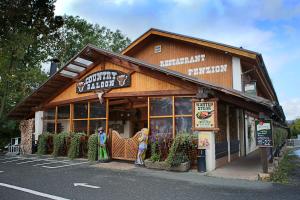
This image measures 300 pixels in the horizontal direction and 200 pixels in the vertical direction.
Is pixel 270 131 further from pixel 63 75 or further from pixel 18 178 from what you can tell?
pixel 63 75

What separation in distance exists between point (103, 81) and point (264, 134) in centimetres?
759

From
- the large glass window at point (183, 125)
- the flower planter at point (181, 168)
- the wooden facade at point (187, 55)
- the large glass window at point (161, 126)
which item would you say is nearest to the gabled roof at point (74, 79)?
the large glass window at point (183, 125)

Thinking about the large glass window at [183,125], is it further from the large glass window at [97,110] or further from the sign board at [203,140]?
the large glass window at [97,110]

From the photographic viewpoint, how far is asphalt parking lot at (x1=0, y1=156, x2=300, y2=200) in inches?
268

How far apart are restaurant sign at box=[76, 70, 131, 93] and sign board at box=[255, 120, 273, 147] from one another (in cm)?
583

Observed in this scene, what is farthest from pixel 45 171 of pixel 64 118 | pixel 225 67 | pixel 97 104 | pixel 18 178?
pixel 225 67

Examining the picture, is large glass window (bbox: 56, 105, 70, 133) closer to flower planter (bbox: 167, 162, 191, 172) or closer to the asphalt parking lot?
the asphalt parking lot

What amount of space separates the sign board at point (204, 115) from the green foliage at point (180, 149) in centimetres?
53

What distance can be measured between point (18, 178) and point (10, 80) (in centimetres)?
1392

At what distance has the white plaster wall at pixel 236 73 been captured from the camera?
14.1 m

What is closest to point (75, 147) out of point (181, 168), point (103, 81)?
point (103, 81)

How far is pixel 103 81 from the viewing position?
45.7 feet

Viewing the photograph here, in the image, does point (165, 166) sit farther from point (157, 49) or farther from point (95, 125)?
point (157, 49)

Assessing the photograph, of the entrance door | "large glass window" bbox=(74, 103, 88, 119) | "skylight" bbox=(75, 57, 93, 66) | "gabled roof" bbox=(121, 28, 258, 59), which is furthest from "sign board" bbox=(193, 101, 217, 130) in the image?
"skylight" bbox=(75, 57, 93, 66)
